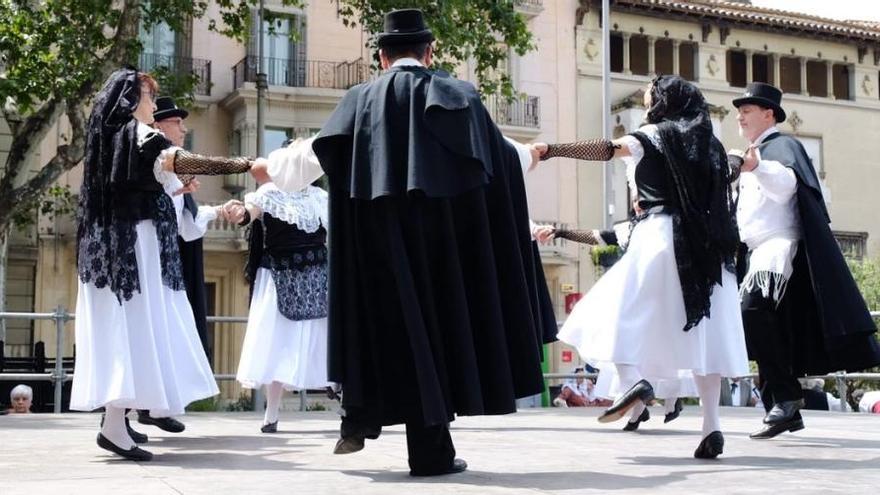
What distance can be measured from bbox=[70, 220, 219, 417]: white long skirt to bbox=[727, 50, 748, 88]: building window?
32.2m

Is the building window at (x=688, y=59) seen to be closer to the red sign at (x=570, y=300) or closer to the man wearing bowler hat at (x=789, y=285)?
the red sign at (x=570, y=300)

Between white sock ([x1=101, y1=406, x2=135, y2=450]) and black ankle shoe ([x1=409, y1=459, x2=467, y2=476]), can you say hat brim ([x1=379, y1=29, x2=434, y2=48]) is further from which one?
white sock ([x1=101, y1=406, x2=135, y2=450])

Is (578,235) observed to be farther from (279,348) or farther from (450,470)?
(450,470)

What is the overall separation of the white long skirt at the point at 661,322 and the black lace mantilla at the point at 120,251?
2.38 metres

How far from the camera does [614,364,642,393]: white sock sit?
739cm

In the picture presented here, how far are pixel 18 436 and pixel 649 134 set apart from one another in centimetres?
451

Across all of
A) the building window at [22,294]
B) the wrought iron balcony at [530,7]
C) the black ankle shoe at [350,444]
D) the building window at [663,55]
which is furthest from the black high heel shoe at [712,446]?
the building window at [663,55]

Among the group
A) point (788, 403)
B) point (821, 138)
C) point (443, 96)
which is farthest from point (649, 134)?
point (821, 138)

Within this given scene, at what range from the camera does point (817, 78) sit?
38500mm

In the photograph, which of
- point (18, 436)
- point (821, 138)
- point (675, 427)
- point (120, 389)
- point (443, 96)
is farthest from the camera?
point (821, 138)

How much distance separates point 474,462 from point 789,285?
9.21ft

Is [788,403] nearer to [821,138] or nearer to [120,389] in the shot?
[120,389]

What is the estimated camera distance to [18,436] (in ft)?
26.6

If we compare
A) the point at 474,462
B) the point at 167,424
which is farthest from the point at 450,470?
Result: the point at 167,424
